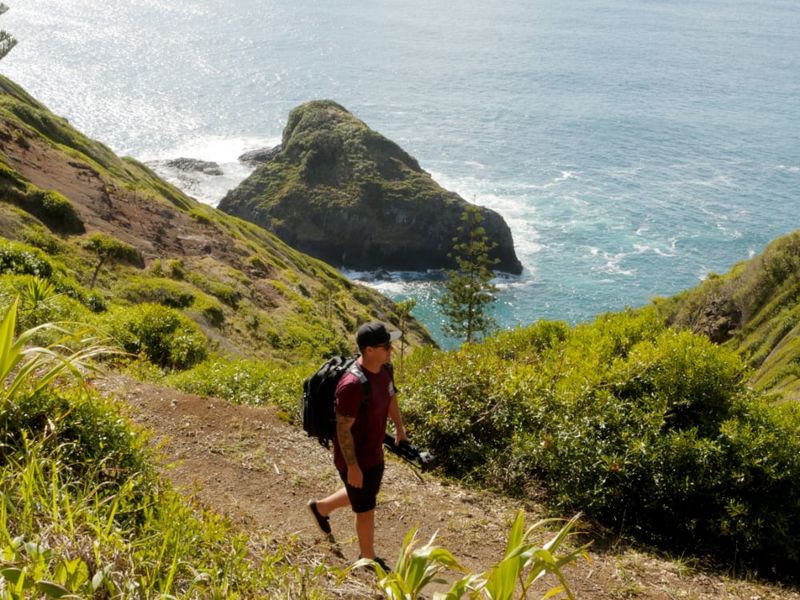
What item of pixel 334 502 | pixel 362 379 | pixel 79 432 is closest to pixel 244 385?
pixel 334 502

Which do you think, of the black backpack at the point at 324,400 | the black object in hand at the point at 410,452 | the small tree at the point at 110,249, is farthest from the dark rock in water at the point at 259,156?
the black backpack at the point at 324,400

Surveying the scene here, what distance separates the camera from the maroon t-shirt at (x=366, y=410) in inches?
225

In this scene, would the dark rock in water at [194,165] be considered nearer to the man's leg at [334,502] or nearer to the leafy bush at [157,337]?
the leafy bush at [157,337]

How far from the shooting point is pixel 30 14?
14925cm

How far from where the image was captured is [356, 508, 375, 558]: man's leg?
6113 millimetres

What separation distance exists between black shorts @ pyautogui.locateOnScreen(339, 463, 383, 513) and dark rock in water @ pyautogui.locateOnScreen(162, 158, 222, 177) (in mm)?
92268

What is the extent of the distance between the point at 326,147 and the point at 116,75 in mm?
51751

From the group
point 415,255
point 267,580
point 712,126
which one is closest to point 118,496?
point 267,580

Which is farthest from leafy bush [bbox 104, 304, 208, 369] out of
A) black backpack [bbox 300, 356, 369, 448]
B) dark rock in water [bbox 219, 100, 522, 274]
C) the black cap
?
dark rock in water [bbox 219, 100, 522, 274]

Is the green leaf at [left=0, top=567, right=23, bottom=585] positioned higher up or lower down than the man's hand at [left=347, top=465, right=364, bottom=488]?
higher up

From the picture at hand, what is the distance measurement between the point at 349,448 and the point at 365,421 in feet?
0.85

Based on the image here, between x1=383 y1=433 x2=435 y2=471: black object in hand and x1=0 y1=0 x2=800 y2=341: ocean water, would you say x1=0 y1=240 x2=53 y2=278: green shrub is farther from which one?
x1=0 y1=0 x2=800 y2=341: ocean water

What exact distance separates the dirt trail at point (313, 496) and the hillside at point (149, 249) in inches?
393

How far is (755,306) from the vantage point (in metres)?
24.2
